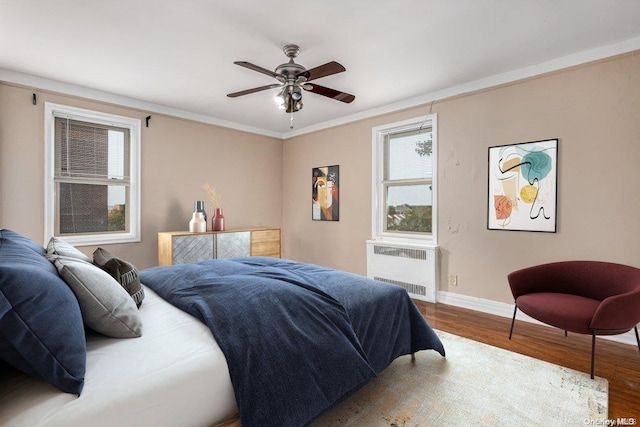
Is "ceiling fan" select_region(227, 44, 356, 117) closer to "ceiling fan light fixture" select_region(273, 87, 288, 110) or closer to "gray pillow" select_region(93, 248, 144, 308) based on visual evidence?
"ceiling fan light fixture" select_region(273, 87, 288, 110)

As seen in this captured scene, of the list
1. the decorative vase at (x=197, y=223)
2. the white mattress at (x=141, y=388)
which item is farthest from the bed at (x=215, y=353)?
the decorative vase at (x=197, y=223)

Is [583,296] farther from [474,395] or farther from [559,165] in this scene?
[474,395]

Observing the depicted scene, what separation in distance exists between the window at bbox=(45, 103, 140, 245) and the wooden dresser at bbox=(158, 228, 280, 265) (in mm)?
494

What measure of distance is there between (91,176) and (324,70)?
3.21 m

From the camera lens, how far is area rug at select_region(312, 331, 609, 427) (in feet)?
5.70

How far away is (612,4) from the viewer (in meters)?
2.19

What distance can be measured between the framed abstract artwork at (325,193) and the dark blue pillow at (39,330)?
406 cm

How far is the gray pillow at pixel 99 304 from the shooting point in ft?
4.34

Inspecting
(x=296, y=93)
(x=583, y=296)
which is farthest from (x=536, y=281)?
(x=296, y=93)

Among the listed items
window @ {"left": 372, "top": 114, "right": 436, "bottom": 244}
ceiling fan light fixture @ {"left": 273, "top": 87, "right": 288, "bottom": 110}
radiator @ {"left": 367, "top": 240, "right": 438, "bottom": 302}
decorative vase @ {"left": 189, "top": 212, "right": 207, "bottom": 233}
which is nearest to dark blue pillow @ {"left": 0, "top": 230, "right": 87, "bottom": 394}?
ceiling fan light fixture @ {"left": 273, "top": 87, "right": 288, "bottom": 110}

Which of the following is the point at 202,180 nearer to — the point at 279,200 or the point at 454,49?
the point at 279,200

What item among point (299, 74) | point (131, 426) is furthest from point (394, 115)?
point (131, 426)

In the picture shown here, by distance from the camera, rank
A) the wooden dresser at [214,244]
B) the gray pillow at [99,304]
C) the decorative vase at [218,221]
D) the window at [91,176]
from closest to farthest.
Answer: the gray pillow at [99,304] → the window at [91,176] → the wooden dresser at [214,244] → the decorative vase at [218,221]

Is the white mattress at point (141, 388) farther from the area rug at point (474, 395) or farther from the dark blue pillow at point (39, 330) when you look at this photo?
the area rug at point (474, 395)
